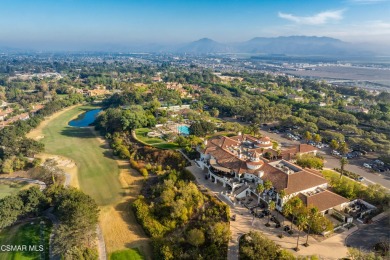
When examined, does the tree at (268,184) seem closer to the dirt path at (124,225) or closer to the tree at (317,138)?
the dirt path at (124,225)

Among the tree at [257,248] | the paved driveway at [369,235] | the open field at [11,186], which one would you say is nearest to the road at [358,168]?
the paved driveway at [369,235]

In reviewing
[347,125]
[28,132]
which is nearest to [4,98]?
[28,132]

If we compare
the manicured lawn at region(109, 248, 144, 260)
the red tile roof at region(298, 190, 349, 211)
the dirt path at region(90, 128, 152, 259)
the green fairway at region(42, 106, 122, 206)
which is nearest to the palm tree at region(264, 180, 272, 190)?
the red tile roof at region(298, 190, 349, 211)

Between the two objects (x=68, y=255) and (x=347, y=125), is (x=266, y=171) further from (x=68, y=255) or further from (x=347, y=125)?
(x=347, y=125)

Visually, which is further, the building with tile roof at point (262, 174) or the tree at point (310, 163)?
the tree at point (310, 163)

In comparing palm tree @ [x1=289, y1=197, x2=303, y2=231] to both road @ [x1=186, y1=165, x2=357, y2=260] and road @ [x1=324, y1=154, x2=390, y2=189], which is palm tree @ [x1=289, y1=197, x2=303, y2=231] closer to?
road @ [x1=186, y1=165, x2=357, y2=260]

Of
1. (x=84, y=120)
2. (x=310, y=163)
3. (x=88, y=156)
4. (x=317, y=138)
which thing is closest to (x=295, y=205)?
(x=310, y=163)

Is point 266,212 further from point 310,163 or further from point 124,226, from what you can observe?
point 124,226
